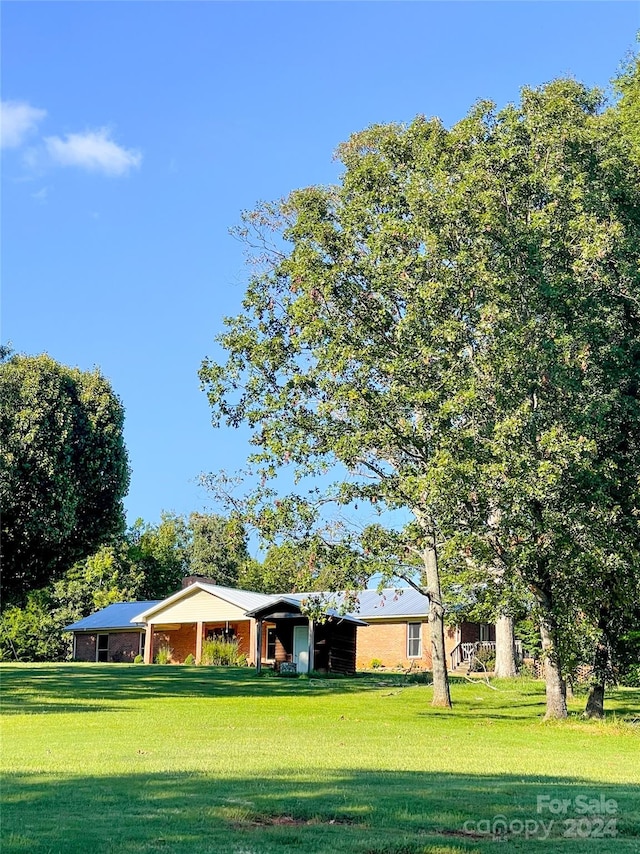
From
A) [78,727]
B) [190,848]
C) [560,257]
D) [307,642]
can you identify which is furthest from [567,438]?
[307,642]

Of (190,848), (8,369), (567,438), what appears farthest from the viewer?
(8,369)

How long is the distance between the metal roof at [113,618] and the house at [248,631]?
0.06 meters

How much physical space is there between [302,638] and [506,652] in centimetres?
996

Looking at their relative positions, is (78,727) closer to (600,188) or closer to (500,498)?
(500,498)

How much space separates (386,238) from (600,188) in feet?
17.3

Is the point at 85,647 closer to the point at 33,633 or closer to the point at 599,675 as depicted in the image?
the point at 33,633

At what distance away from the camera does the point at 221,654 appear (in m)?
49.6

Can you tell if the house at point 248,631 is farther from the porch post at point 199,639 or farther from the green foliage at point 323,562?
the green foliage at point 323,562

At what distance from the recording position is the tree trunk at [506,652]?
40.2 metres

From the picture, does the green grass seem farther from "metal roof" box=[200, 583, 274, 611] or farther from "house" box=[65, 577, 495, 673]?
"metal roof" box=[200, 583, 274, 611]

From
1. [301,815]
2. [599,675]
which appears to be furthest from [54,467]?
[301,815]

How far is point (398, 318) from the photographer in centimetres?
2491

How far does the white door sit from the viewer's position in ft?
145

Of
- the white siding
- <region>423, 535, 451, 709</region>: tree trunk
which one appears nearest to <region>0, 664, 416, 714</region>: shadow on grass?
<region>423, 535, 451, 709</region>: tree trunk
